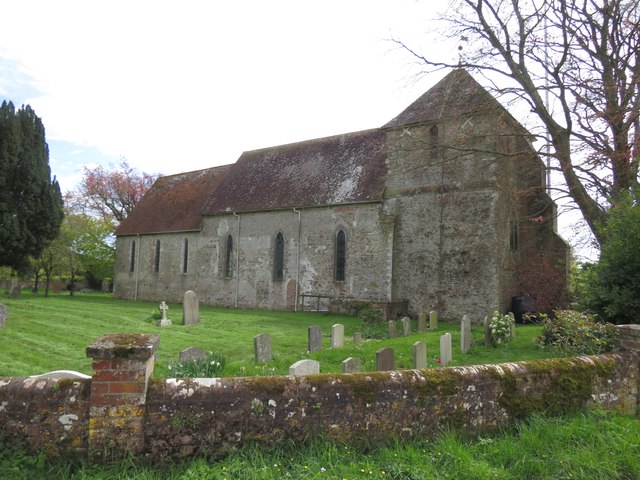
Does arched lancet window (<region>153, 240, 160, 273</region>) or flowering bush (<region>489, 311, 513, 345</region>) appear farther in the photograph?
arched lancet window (<region>153, 240, 160, 273</region>)

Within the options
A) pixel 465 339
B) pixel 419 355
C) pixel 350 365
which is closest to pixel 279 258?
pixel 465 339

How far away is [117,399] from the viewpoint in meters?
3.75

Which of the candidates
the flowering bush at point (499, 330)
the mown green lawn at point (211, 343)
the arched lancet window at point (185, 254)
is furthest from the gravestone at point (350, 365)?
the arched lancet window at point (185, 254)

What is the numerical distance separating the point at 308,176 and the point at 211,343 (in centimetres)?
1341

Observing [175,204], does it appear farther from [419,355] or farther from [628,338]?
[628,338]

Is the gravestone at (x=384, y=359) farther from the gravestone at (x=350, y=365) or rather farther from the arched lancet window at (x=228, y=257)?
the arched lancet window at (x=228, y=257)

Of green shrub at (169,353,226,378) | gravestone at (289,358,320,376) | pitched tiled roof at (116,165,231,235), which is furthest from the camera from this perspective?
pitched tiled roof at (116,165,231,235)

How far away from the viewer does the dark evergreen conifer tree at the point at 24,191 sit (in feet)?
62.0

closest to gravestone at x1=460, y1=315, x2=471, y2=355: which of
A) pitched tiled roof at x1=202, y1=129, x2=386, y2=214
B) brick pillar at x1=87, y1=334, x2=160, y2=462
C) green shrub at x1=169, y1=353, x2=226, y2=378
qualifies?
green shrub at x1=169, y1=353, x2=226, y2=378

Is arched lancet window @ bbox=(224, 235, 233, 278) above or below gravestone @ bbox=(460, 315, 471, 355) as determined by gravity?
above

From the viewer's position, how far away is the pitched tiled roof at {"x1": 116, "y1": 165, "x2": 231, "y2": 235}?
27.9m

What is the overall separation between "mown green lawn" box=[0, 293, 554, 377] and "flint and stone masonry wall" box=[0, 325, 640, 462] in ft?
12.4

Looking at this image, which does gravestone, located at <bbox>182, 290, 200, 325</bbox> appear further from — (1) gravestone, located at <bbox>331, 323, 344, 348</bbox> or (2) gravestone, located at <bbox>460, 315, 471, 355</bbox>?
(2) gravestone, located at <bbox>460, 315, 471, 355</bbox>

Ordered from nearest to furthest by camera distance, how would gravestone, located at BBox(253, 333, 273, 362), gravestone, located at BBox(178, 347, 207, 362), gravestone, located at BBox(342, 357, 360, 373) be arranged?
1. gravestone, located at BBox(342, 357, 360, 373)
2. gravestone, located at BBox(178, 347, 207, 362)
3. gravestone, located at BBox(253, 333, 273, 362)
